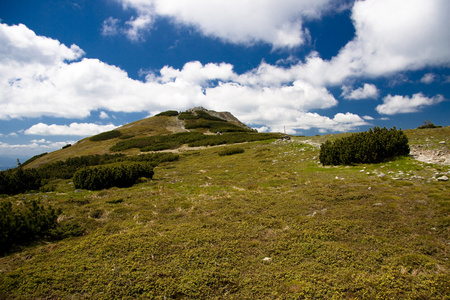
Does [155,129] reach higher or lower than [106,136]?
higher

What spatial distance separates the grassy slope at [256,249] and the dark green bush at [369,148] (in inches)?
188

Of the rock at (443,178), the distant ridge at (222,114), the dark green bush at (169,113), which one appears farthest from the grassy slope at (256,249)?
the distant ridge at (222,114)

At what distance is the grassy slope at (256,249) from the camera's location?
15.7ft

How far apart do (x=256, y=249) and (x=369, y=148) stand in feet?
44.8

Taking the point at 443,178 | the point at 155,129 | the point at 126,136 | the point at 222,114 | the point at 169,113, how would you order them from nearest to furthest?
the point at 443,178 < the point at 126,136 < the point at 155,129 < the point at 169,113 < the point at 222,114

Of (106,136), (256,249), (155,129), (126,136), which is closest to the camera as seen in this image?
(256,249)

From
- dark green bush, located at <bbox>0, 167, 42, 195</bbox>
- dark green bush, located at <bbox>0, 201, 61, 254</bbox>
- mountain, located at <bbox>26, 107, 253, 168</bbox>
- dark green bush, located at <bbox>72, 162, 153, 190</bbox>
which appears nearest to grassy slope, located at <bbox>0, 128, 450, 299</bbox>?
dark green bush, located at <bbox>0, 201, 61, 254</bbox>

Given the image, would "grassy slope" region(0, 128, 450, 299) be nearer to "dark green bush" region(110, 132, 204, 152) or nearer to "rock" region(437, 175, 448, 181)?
"rock" region(437, 175, 448, 181)

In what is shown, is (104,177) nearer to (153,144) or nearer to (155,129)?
(153,144)

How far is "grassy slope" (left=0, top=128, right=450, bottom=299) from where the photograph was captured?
15.7 ft

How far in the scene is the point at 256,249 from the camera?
6.47 metres

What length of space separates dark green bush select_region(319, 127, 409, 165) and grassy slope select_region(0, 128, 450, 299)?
4.78 m

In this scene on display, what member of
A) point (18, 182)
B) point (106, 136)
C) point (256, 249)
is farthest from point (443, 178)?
point (106, 136)

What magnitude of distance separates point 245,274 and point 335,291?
2.07 metres
